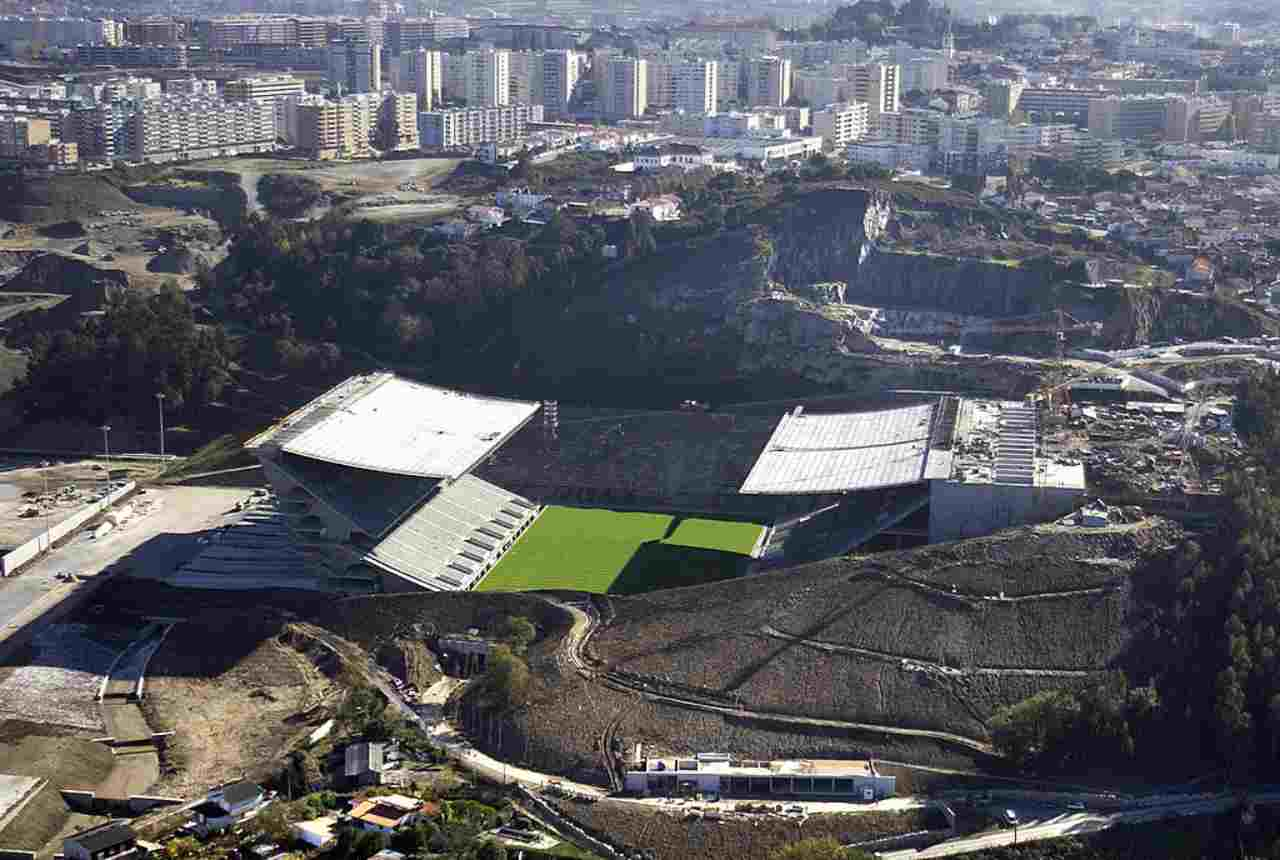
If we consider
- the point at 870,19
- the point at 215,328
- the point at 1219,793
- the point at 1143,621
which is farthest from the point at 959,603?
the point at 870,19

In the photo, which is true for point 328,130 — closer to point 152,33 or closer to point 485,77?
point 485,77

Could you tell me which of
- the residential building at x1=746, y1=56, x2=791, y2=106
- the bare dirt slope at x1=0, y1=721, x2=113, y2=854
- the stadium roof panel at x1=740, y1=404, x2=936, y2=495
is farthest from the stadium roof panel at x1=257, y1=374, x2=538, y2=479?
the residential building at x1=746, y1=56, x2=791, y2=106

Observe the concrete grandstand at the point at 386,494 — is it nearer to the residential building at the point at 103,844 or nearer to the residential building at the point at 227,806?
the residential building at the point at 227,806

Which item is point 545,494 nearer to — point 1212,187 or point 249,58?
point 1212,187

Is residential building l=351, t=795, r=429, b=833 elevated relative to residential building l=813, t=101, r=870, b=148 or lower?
lower

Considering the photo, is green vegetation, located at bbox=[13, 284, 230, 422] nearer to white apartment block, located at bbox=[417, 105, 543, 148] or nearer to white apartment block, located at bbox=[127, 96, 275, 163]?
white apartment block, located at bbox=[127, 96, 275, 163]

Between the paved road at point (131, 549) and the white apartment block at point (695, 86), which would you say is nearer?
the paved road at point (131, 549)

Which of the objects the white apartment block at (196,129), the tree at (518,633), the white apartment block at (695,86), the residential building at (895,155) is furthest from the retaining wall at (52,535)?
the white apartment block at (695,86)
